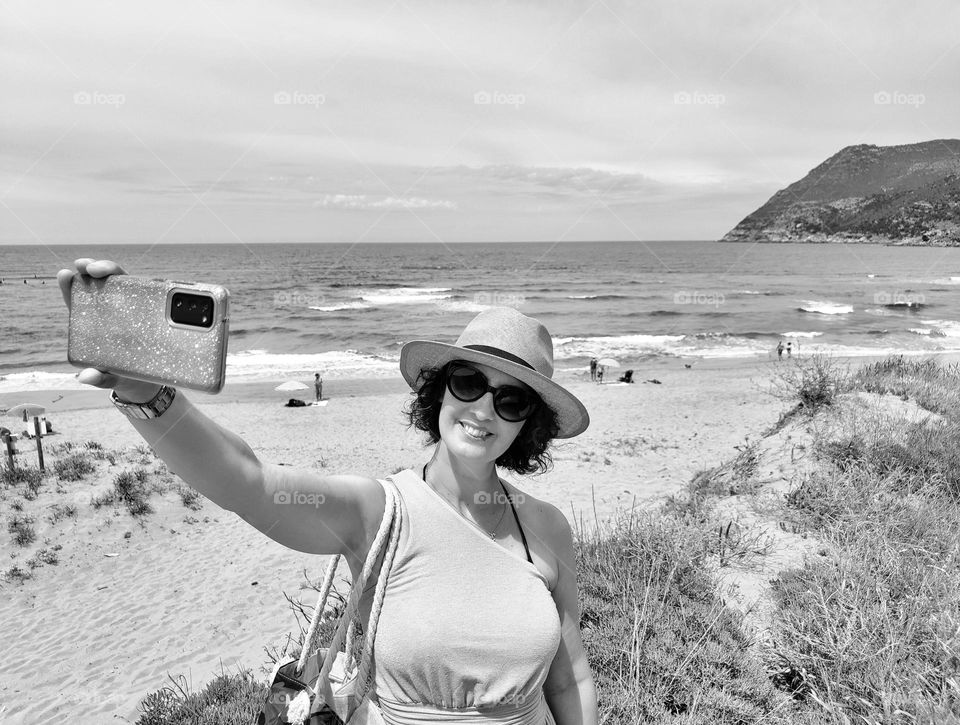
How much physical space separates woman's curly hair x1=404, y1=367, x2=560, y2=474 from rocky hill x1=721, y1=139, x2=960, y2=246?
153m

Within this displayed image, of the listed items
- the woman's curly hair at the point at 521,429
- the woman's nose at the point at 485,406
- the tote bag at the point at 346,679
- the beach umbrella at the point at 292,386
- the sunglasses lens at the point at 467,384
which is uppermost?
the sunglasses lens at the point at 467,384

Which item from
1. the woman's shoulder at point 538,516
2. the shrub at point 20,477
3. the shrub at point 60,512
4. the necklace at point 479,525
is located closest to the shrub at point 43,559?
the shrub at point 60,512

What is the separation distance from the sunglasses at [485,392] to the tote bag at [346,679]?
36 cm

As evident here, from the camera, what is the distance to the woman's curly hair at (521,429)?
2037 millimetres

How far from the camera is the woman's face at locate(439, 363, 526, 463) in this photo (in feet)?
5.63

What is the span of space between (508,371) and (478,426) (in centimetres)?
18

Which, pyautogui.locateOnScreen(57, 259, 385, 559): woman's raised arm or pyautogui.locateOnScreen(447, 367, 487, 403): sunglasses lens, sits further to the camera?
pyautogui.locateOnScreen(447, 367, 487, 403): sunglasses lens

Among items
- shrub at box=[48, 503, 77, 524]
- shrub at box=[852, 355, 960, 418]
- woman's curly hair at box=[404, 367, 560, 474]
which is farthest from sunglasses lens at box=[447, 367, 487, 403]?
shrub at box=[48, 503, 77, 524]

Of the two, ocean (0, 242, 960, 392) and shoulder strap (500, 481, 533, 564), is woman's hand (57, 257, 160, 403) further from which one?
ocean (0, 242, 960, 392)

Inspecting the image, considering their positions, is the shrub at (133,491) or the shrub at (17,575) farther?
the shrub at (133,491)

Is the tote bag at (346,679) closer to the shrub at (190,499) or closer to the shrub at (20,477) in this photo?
the shrub at (190,499)

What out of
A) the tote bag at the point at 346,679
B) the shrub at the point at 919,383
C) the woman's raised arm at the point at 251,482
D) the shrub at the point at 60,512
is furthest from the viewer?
the shrub at the point at 60,512

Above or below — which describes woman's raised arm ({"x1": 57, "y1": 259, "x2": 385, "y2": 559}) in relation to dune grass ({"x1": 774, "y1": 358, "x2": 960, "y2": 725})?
above

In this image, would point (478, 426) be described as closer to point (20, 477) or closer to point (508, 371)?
point (508, 371)
